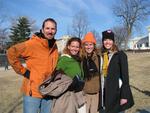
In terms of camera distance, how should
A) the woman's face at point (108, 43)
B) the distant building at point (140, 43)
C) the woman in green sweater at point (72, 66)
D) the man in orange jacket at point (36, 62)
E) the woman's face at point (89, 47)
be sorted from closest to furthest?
1. the man in orange jacket at point (36, 62)
2. the woman in green sweater at point (72, 66)
3. the woman's face at point (108, 43)
4. the woman's face at point (89, 47)
5. the distant building at point (140, 43)

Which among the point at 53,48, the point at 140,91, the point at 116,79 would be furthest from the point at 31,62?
the point at 140,91

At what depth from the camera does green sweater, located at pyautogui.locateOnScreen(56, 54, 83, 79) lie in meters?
5.34

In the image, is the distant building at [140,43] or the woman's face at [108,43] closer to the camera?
the woman's face at [108,43]

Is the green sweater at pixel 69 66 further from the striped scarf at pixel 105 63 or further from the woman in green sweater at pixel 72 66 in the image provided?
the striped scarf at pixel 105 63

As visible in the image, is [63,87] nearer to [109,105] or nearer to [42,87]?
[42,87]

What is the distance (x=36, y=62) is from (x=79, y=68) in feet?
2.35

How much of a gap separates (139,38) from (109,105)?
105 metres

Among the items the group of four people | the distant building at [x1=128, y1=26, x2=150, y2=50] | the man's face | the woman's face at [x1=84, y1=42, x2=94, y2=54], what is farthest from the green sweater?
the distant building at [x1=128, y1=26, x2=150, y2=50]

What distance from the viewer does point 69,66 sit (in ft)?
17.7

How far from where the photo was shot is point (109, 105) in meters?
5.88

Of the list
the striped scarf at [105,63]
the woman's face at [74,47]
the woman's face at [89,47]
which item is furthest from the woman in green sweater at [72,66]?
the striped scarf at [105,63]

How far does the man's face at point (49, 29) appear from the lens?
5.18 m

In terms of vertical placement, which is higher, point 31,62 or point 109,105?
point 31,62

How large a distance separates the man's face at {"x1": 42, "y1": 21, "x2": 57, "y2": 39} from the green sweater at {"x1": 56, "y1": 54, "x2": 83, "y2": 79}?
0.42 meters
